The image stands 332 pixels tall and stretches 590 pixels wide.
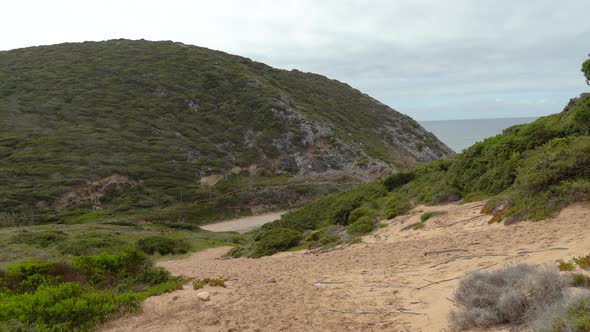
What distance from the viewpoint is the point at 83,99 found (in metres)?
72.6

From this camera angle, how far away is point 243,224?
45.9 meters

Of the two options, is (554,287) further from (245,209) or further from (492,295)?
(245,209)

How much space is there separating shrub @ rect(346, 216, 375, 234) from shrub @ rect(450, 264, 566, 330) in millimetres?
10501

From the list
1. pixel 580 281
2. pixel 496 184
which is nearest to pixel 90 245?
pixel 496 184

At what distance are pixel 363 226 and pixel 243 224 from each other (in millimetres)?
31407

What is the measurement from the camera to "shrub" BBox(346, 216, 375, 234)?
627 inches

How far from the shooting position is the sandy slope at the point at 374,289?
638 centimetres

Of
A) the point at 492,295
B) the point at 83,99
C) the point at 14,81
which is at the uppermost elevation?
the point at 14,81

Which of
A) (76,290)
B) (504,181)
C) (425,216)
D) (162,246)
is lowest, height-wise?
(162,246)

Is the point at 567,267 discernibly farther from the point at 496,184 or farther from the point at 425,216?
the point at 496,184

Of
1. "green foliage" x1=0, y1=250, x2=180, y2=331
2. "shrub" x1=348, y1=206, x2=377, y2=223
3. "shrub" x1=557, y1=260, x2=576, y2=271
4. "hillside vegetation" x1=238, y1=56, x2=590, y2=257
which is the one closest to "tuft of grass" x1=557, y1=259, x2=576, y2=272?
"shrub" x1=557, y1=260, x2=576, y2=271

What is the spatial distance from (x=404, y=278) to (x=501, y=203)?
559 centimetres

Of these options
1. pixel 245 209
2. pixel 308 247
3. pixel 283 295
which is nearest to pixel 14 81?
pixel 245 209

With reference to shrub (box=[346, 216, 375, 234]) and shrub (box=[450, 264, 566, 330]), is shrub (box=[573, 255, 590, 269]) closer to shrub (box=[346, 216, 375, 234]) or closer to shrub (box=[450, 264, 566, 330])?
shrub (box=[450, 264, 566, 330])
